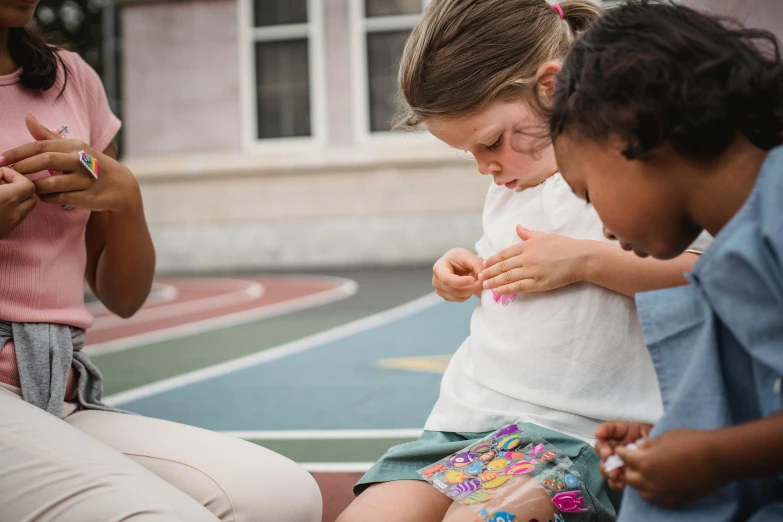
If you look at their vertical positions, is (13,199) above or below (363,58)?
below

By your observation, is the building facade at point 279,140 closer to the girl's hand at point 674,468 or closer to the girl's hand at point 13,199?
the girl's hand at point 13,199

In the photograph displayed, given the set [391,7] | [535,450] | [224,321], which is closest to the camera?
[535,450]

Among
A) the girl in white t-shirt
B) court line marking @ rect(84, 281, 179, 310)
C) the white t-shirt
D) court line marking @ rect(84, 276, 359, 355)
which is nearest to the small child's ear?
the girl in white t-shirt

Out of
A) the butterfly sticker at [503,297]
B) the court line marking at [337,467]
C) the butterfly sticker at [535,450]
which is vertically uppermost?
the butterfly sticker at [503,297]

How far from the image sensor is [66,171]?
170 centimetres

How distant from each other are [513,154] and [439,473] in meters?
0.65

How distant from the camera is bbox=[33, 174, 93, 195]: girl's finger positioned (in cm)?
167

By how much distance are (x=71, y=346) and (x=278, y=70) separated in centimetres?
1053

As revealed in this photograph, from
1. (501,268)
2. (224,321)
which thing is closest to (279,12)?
(224,321)

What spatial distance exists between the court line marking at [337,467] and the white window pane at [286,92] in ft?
31.0

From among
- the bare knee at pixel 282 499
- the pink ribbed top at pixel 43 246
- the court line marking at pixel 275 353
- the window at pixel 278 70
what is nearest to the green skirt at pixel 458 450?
the bare knee at pixel 282 499

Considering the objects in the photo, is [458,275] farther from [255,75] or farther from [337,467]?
[255,75]

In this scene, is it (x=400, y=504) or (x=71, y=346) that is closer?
(x=400, y=504)

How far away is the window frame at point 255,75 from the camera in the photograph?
455 inches
